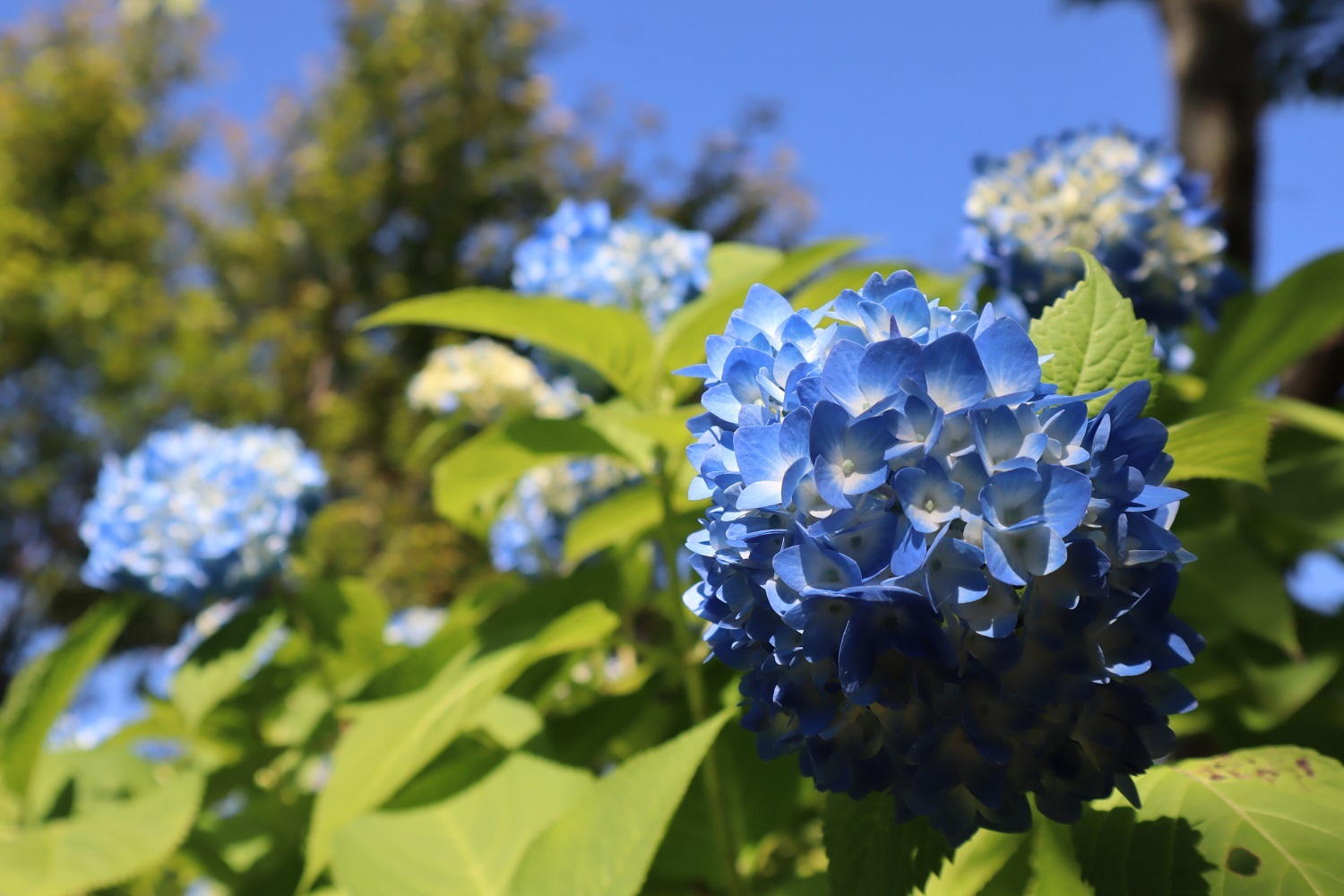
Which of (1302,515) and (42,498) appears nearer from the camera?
(1302,515)

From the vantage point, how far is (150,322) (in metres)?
10.7

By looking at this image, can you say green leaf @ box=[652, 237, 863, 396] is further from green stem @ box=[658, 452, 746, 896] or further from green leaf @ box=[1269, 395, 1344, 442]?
green leaf @ box=[1269, 395, 1344, 442]

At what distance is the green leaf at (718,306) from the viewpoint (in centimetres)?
128

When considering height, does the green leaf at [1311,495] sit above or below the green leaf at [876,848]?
above

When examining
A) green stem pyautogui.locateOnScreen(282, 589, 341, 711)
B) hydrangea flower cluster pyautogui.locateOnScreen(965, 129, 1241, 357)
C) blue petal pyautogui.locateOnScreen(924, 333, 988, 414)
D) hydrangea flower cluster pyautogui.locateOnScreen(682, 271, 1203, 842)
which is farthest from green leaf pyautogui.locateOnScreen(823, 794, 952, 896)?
green stem pyautogui.locateOnScreen(282, 589, 341, 711)

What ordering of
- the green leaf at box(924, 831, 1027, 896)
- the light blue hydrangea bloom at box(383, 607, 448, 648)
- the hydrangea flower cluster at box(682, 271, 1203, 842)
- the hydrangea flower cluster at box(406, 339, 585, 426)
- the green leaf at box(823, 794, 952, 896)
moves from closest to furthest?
1. the hydrangea flower cluster at box(682, 271, 1203, 842)
2. the green leaf at box(823, 794, 952, 896)
3. the green leaf at box(924, 831, 1027, 896)
4. the hydrangea flower cluster at box(406, 339, 585, 426)
5. the light blue hydrangea bloom at box(383, 607, 448, 648)

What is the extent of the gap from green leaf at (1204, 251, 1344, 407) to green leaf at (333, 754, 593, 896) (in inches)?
39.0

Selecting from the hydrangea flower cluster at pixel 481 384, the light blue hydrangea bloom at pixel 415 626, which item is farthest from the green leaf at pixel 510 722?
the light blue hydrangea bloom at pixel 415 626

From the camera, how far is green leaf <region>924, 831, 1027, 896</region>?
82 cm

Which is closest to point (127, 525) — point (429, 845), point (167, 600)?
point (167, 600)

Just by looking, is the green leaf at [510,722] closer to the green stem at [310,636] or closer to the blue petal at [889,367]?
the green stem at [310,636]

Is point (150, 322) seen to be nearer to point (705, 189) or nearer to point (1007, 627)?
point (705, 189)

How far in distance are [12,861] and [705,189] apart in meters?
13.5

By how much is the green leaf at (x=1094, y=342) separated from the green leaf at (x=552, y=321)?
2.20 ft
